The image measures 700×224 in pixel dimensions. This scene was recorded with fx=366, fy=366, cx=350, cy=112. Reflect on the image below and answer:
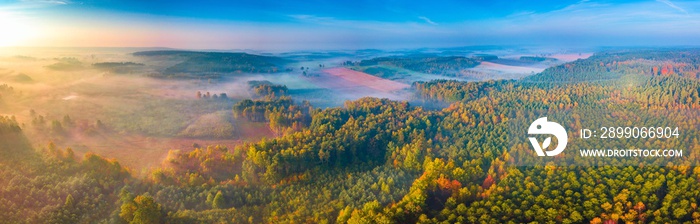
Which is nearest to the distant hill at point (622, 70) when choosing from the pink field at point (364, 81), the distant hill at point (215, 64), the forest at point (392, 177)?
the forest at point (392, 177)

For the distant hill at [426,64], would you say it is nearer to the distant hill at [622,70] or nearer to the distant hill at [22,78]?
the distant hill at [622,70]

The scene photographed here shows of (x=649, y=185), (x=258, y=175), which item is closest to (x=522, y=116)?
(x=649, y=185)

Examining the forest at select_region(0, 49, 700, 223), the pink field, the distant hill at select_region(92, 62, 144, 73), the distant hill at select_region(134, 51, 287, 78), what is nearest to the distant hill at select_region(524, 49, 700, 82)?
the forest at select_region(0, 49, 700, 223)

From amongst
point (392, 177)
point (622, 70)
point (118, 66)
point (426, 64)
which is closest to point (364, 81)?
point (426, 64)

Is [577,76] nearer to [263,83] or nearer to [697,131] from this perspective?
[697,131]

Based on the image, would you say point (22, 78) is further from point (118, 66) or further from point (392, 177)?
point (392, 177)

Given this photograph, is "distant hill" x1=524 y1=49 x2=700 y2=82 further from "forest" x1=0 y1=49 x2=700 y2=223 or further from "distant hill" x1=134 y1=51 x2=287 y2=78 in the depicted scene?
"distant hill" x1=134 y1=51 x2=287 y2=78
